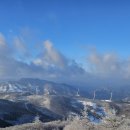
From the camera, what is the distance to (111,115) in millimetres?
49969

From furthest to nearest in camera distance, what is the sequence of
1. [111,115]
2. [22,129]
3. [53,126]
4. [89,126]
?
1. [53,126]
2. [22,129]
3. [89,126]
4. [111,115]

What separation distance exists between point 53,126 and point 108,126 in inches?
1742

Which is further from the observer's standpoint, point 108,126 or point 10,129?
point 10,129

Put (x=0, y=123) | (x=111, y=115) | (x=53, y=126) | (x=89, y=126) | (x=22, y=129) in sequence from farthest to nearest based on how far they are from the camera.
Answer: (x=0, y=123) < (x=53, y=126) < (x=22, y=129) < (x=89, y=126) < (x=111, y=115)

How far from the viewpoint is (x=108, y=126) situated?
5156cm

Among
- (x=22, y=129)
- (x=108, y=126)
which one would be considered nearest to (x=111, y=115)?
(x=108, y=126)

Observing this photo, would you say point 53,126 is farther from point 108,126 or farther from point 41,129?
point 108,126

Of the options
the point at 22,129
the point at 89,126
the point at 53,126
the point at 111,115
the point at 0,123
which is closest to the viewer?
the point at 111,115

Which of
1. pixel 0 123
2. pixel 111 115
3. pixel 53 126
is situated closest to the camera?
pixel 111 115

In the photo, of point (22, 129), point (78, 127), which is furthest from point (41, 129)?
point (78, 127)

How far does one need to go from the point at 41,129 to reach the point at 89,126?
754 inches

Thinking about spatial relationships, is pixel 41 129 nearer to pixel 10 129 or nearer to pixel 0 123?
pixel 10 129

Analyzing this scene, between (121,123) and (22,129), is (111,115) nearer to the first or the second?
(121,123)

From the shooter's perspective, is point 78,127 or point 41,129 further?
point 41,129
